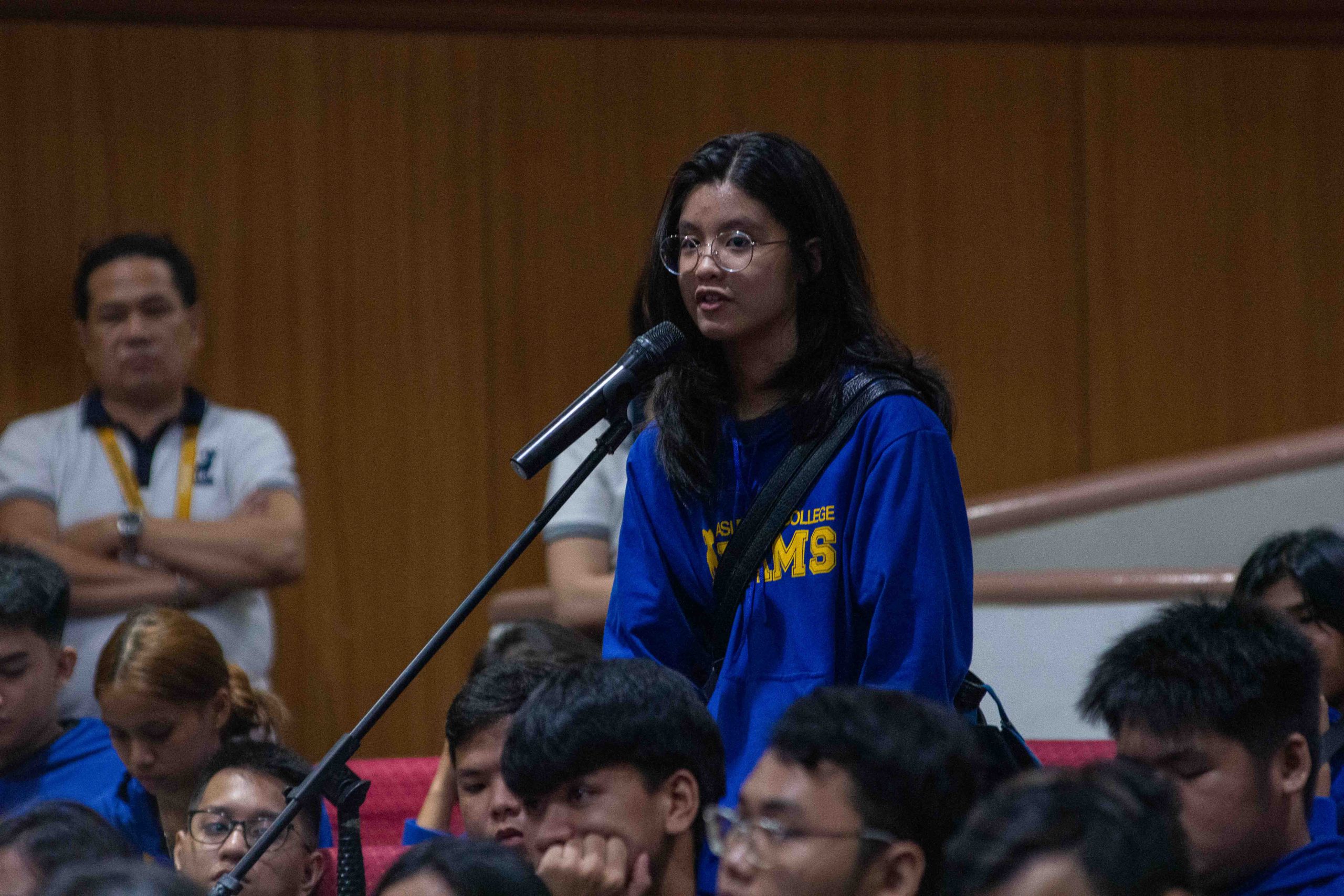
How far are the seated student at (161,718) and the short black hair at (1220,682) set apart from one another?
1.39 m

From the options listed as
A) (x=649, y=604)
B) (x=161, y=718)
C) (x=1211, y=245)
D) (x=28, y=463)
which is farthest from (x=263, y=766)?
(x=1211, y=245)

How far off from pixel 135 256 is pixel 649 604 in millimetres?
2007

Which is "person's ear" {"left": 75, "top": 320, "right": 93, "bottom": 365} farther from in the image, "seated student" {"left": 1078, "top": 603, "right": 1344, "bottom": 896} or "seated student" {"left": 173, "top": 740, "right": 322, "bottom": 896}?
"seated student" {"left": 1078, "top": 603, "right": 1344, "bottom": 896}

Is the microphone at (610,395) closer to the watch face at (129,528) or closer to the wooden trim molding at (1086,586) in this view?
the watch face at (129,528)

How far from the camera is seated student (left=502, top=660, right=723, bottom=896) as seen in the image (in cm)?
176

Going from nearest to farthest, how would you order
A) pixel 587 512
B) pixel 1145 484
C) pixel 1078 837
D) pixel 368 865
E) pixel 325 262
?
1. pixel 1078 837
2. pixel 368 865
3. pixel 587 512
4. pixel 1145 484
5. pixel 325 262

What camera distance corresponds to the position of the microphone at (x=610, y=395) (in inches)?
68.2

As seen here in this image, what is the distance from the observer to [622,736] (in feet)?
5.81

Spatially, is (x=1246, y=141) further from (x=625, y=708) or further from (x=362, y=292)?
(x=625, y=708)

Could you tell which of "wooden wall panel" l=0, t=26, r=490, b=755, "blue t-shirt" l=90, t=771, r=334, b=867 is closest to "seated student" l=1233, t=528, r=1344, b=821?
"blue t-shirt" l=90, t=771, r=334, b=867

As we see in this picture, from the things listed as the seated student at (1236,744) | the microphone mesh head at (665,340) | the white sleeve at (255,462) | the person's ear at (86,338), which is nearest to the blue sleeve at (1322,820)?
the seated student at (1236,744)

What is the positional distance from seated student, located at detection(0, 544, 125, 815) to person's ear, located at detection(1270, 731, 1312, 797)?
1816 millimetres

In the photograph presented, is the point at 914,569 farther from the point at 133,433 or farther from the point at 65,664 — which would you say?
the point at 133,433

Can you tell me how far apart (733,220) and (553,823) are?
68cm
